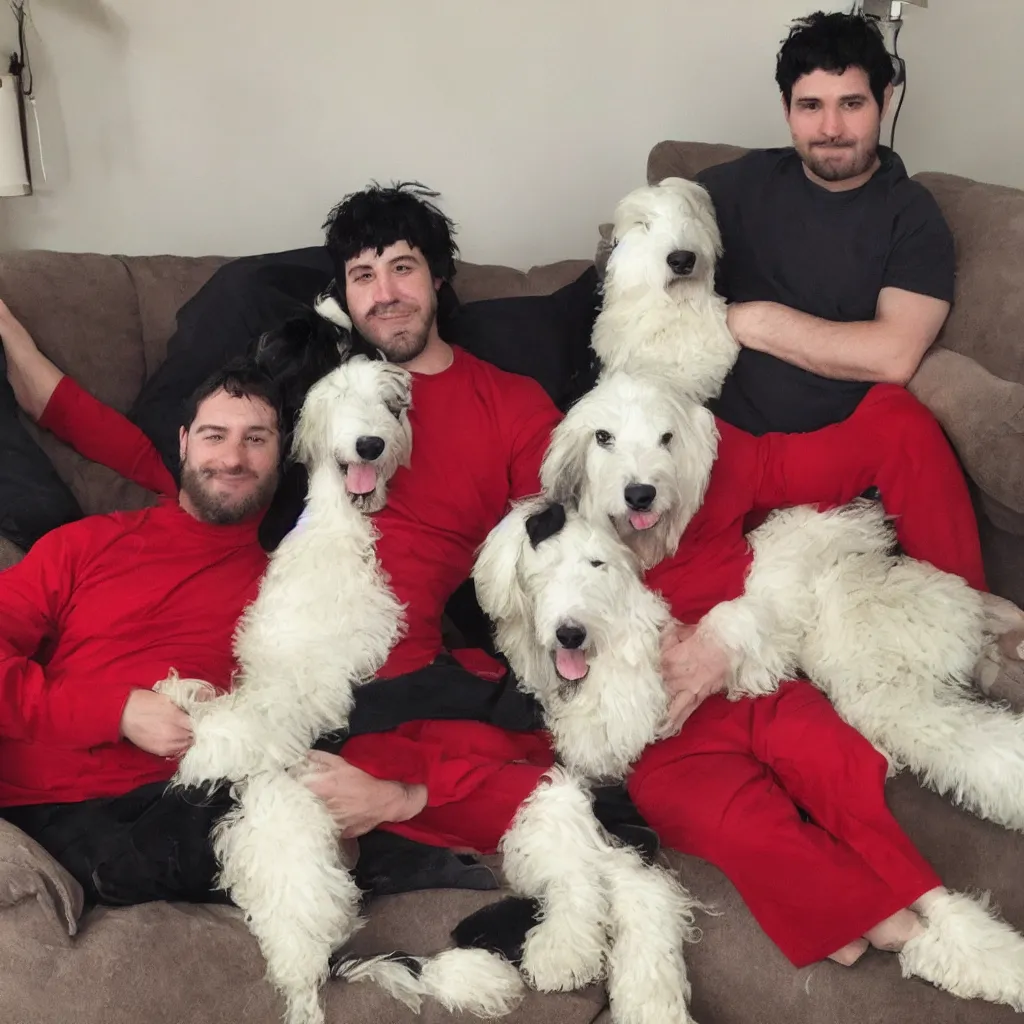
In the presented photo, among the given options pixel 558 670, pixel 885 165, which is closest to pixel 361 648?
pixel 558 670

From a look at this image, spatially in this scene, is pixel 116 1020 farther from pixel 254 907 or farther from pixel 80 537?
pixel 80 537

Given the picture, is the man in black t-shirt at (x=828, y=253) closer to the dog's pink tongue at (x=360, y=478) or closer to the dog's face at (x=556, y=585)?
the dog's face at (x=556, y=585)

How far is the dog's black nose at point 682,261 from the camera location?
6.56 feet

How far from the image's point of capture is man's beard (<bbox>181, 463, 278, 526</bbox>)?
1889mm

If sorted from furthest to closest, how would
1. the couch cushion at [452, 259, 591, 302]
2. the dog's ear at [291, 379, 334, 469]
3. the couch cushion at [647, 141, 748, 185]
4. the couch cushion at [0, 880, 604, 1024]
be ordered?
the couch cushion at [647, 141, 748, 185] → the couch cushion at [452, 259, 591, 302] → the dog's ear at [291, 379, 334, 469] → the couch cushion at [0, 880, 604, 1024]

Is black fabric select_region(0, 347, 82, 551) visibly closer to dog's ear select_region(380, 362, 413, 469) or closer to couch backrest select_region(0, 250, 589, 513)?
couch backrest select_region(0, 250, 589, 513)

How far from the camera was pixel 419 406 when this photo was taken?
200 centimetres

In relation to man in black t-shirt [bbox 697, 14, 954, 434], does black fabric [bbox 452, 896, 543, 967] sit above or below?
below

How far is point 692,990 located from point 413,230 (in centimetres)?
149

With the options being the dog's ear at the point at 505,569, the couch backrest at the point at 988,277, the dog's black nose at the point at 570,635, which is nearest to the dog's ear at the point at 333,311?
the dog's ear at the point at 505,569

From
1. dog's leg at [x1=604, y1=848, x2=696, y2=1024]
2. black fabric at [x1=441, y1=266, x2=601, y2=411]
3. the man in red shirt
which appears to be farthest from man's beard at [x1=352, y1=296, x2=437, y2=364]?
dog's leg at [x1=604, y1=848, x2=696, y2=1024]

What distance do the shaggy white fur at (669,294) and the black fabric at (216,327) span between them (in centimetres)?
66

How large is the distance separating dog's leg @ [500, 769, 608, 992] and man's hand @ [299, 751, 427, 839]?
19cm

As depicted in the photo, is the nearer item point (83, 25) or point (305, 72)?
point (83, 25)
